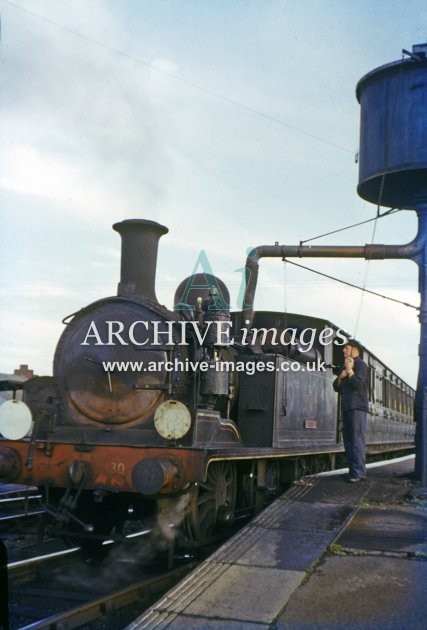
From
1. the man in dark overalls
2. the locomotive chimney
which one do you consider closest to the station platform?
the man in dark overalls

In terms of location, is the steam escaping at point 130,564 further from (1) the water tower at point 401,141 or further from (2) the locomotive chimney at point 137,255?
(1) the water tower at point 401,141

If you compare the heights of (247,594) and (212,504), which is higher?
(212,504)

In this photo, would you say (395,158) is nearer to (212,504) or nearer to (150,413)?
(150,413)

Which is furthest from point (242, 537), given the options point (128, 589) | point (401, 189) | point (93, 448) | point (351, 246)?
point (401, 189)

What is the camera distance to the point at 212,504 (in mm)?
6117

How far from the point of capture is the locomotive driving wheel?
227 inches

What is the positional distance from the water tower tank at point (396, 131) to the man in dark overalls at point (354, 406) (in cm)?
290

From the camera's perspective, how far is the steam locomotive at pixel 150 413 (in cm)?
550

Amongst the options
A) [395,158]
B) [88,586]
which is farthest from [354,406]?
[395,158]

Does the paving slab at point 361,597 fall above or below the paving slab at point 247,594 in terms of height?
above

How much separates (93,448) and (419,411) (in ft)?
14.4

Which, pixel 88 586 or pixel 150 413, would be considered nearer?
pixel 88 586

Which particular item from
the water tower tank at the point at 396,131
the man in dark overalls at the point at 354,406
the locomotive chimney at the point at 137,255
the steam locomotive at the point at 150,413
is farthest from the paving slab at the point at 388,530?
the water tower tank at the point at 396,131

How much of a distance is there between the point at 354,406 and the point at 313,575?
12.0 ft
